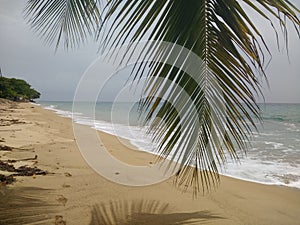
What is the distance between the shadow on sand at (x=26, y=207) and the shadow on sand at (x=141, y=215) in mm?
441

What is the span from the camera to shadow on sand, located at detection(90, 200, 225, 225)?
108 inches

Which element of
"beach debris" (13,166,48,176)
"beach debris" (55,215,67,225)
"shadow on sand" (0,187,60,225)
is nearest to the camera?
"shadow on sand" (0,187,60,225)

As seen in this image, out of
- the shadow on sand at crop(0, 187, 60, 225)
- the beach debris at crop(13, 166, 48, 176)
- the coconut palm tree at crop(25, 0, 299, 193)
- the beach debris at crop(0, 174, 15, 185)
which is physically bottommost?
the shadow on sand at crop(0, 187, 60, 225)

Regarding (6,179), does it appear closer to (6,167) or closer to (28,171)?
(28,171)

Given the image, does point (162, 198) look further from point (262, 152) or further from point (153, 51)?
point (262, 152)

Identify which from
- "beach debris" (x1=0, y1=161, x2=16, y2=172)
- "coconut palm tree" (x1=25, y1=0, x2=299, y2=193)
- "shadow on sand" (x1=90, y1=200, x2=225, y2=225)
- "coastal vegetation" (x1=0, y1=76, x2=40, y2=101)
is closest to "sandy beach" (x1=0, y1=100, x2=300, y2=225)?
"shadow on sand" (x1=90, y1=200, x2=225, y2=225)

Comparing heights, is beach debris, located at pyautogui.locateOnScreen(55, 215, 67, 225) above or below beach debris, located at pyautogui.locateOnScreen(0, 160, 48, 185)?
below

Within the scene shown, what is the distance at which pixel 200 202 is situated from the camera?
3.64 meters

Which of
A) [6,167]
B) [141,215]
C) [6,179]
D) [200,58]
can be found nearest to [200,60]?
[200,58]

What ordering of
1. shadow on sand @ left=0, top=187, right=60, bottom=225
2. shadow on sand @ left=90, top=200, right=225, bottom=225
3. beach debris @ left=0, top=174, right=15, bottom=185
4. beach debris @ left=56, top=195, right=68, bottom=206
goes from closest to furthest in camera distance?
shadow on sand @ left=0, top=187, right=60, bottom=225
shadow on sand @ left=90, top=200, right=225, bottom=225
beach debris @ left=56, top=195, right=68, bottom=206
beach debris @ left=0, top=174, right=15, bottom=185

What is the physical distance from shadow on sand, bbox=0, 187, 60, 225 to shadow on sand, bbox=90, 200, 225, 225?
441 mm

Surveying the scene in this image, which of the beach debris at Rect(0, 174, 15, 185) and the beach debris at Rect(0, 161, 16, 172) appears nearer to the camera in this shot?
the beach debris at Rect(0, 174, 15, 185)

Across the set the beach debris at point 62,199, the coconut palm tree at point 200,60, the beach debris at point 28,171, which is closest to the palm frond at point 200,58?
the coconut palm tree at point 200,60

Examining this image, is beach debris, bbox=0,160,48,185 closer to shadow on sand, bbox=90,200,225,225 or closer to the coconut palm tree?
shadow on sand, bbox=90,200,225,225
